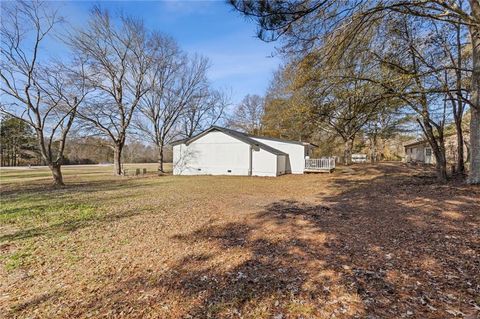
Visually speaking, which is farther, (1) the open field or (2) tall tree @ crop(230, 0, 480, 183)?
(2) tall tree @ crop(230, 0, 480, 183)

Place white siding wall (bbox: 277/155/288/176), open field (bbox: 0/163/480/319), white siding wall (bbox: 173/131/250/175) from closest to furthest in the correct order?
open field (bbox: 0/163/480/319) < white siding wall (bbox: 277/155/288/176) < white siding wall (bbox: 173/131/250/175)

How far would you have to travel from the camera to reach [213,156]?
20.5 meters

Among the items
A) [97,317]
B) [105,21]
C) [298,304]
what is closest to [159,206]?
[97,317]

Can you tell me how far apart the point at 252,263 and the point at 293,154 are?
18.1 metres

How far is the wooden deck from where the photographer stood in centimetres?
1962

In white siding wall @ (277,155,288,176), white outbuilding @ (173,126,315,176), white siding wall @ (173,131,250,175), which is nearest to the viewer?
white siding wall @ (277,155,288,176)

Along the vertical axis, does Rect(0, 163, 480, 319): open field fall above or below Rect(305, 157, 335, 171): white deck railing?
below

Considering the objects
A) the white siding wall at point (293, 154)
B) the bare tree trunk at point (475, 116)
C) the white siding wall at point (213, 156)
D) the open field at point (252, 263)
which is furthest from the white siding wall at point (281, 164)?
the open field at point (252, 263)

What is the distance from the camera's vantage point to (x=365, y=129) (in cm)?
2619

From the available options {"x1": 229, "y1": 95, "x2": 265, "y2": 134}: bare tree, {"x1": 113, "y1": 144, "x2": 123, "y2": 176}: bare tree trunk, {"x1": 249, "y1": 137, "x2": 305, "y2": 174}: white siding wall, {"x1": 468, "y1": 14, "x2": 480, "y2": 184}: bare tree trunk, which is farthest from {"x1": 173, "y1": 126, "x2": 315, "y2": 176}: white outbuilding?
{"x1": 229, "y1": 95, "x2": 265, "y2": 134}: bare tree

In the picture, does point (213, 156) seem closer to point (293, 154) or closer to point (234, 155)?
point (234, 155)

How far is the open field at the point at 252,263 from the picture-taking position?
2600 mm

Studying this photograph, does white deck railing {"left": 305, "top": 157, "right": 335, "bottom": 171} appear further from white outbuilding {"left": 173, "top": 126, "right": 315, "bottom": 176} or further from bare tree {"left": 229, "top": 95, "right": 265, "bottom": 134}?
bare tree {"left": 229, "top": 95, "right": 265, "bottom": 134}

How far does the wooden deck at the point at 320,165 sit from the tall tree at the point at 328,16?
14.0m
